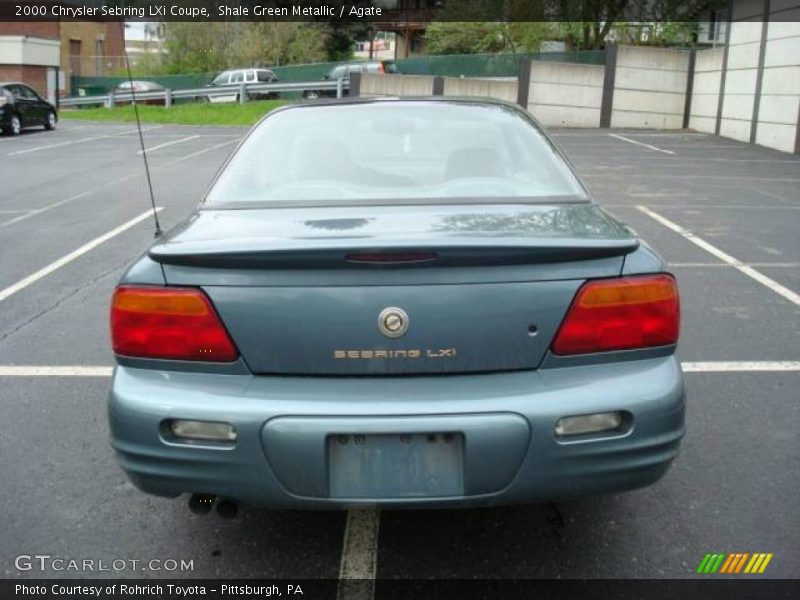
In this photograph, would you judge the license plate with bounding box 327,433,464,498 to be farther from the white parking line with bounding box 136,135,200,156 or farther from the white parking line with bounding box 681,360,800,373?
the white parking line with bounding box 136,135,200,156

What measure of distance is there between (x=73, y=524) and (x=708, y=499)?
96.5 inches

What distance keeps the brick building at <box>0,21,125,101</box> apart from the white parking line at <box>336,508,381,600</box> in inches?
1117

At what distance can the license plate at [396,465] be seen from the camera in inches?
97.0

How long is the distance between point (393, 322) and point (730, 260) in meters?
5.92

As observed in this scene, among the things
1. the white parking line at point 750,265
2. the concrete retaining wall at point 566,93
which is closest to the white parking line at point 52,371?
the white parking line at point 750,265

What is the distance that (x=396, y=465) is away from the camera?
2473 millimetres

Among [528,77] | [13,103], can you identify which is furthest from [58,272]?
[528,77]

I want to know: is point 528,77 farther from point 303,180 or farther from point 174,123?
point 303,180

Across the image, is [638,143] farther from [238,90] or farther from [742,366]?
[238,90]

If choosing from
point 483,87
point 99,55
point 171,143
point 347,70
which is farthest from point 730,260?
point 99,55

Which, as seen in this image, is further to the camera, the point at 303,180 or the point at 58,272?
the point at 58,272

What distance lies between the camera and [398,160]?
3.65 meters

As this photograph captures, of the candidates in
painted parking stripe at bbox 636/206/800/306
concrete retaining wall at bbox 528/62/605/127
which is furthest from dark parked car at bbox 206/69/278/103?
painted parking stripe at bbox 636/206/800/306

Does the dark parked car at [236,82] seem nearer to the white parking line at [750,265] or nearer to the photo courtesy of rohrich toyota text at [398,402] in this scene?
the white parking line at [750,265]
